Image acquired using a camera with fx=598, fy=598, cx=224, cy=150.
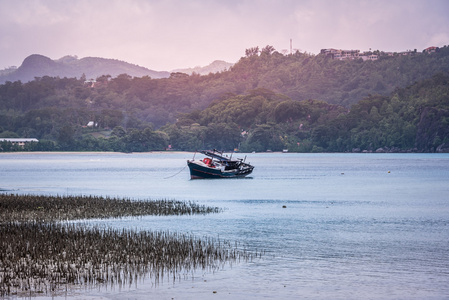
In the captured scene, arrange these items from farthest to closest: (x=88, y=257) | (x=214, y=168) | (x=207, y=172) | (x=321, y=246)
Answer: (x=207, y=172)
(x=214, y=168)
(x=321, y=246)
(x=88, y=257)

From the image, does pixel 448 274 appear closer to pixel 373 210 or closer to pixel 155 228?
pixel 155 228

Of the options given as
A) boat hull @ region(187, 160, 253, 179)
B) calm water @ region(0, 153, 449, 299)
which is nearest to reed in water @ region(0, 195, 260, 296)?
calm water @ region(0, 153, 449, 299)

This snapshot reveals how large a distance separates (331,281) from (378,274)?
215 cm

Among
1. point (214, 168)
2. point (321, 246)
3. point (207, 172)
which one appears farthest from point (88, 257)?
point (207, 172)

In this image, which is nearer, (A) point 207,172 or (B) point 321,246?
(B) point 321,246

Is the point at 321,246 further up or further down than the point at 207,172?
further down

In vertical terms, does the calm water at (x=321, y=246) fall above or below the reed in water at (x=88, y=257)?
below

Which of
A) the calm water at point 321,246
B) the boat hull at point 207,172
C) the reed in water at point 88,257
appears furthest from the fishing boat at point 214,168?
the reed in water at point 88,257

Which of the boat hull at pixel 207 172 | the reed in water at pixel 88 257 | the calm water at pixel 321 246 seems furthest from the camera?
the boat hull at pixel 207 172

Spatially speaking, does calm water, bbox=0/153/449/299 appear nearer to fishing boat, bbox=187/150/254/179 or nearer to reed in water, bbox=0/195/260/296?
reed in water, bbox=0/195/260/296

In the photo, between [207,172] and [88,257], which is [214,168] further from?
[88,257]

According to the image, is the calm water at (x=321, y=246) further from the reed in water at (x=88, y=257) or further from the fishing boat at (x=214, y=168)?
the fishing boat at (x=214, y=168)

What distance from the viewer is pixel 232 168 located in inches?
3054

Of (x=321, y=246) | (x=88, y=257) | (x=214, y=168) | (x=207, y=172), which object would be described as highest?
(x=214, y=168)
